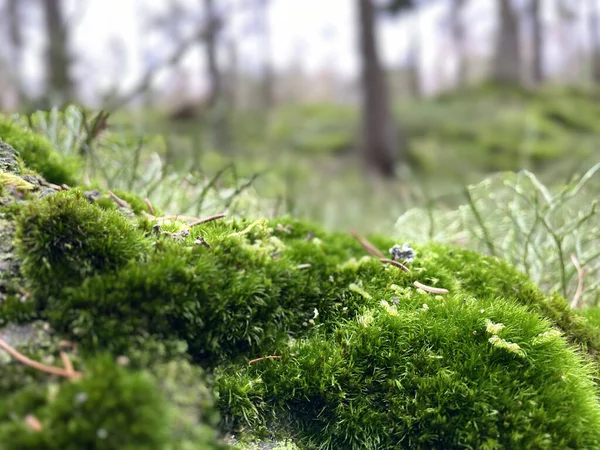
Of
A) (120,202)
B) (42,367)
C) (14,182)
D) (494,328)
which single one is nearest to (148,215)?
(120,202)

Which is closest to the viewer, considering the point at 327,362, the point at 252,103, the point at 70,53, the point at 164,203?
the point at 327,362

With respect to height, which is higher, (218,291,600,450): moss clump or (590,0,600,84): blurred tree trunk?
(590,0,600,84): blurred tree trunk

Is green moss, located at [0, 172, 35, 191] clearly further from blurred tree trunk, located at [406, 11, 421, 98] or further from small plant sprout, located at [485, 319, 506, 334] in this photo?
blurred tree trunk, located at [406, 11, 421, 98]

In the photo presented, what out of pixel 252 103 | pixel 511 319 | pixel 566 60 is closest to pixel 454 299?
pixel 511 319

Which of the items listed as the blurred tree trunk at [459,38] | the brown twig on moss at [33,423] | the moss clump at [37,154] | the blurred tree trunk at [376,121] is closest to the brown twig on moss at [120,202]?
the moss clump at [37,154]

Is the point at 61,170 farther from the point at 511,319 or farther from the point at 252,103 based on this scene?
the point at 252,103

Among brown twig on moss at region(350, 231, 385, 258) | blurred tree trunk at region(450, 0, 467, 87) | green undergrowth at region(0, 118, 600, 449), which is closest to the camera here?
green undergrowth at region(0, 118, 600, 449)

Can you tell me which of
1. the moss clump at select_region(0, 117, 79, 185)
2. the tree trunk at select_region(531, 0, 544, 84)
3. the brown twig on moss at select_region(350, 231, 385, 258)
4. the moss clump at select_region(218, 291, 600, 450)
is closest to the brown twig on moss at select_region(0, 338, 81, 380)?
the moss clump at select_region(218, 291, 600, 450)

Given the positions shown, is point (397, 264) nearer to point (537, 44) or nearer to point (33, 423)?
point (33, 423)
